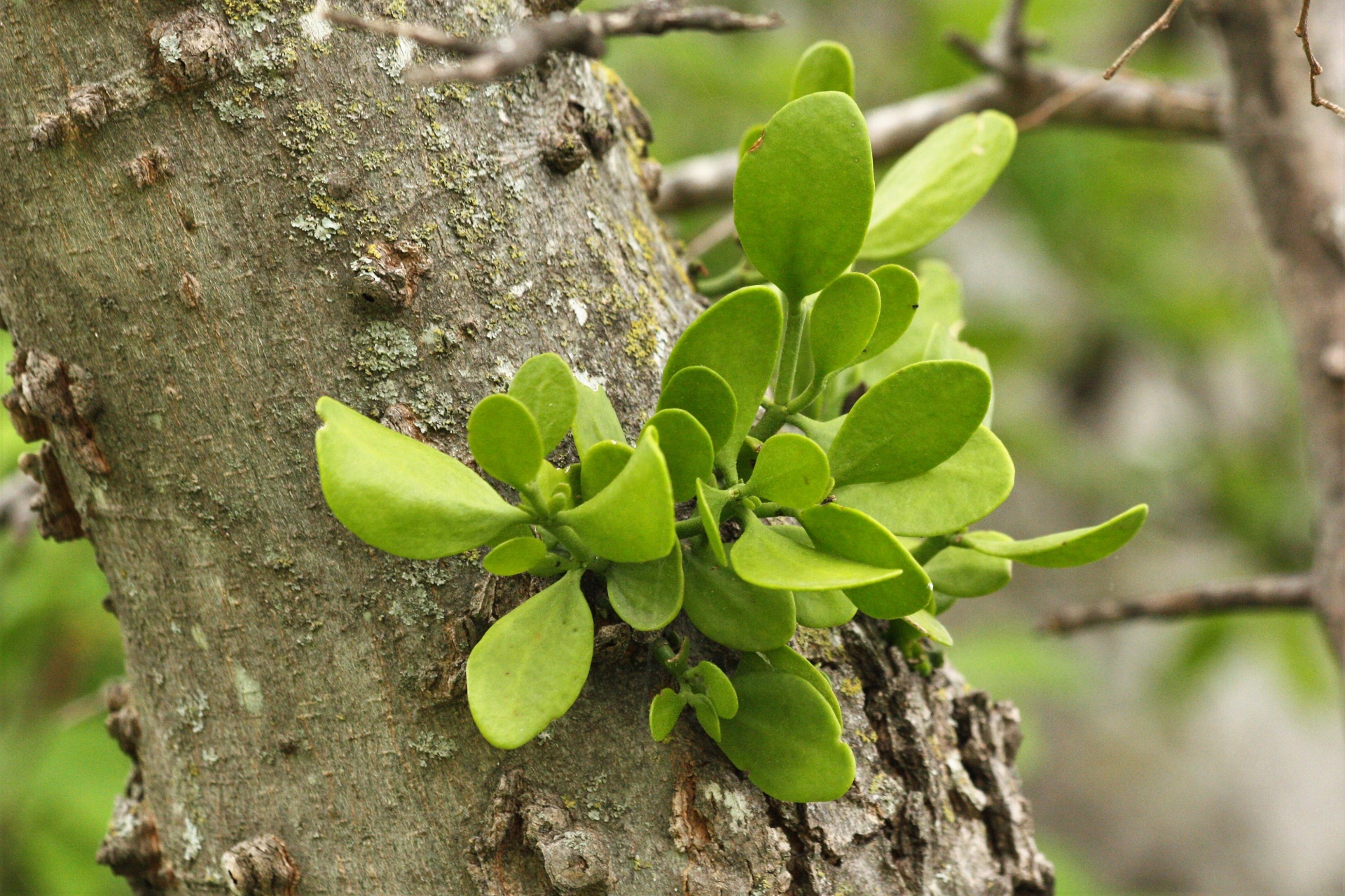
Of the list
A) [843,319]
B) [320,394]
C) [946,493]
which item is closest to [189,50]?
[320,394]

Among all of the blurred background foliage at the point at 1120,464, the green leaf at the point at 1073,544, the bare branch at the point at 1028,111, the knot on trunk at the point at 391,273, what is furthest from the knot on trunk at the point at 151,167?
the blurred background foliage at the point at 1120,464

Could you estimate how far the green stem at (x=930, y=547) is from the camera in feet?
2.37

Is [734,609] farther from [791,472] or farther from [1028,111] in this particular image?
[1028,111]

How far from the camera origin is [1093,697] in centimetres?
398

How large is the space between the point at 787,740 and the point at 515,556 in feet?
0.67

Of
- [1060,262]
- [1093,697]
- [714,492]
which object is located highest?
[714,492]

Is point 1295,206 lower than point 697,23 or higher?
lower

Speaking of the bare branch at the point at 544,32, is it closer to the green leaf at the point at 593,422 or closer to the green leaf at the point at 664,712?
the green leaf at the point at 593,422

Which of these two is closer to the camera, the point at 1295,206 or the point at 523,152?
the point at 523,152

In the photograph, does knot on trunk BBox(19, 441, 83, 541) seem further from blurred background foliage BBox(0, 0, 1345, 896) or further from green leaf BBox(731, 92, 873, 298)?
blurred background foliage BBox(0, 0, 1345, 896)

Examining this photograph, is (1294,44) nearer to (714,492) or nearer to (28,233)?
(714,492)

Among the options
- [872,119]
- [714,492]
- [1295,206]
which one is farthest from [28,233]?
[1295,206]

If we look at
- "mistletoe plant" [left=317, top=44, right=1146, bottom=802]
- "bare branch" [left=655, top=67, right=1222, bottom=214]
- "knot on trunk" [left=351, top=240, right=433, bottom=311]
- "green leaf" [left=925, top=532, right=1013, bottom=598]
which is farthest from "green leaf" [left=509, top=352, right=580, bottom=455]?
"bare branch" [left=655, top=67, right=1222, bottom=214]

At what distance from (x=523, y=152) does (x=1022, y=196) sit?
263cm
